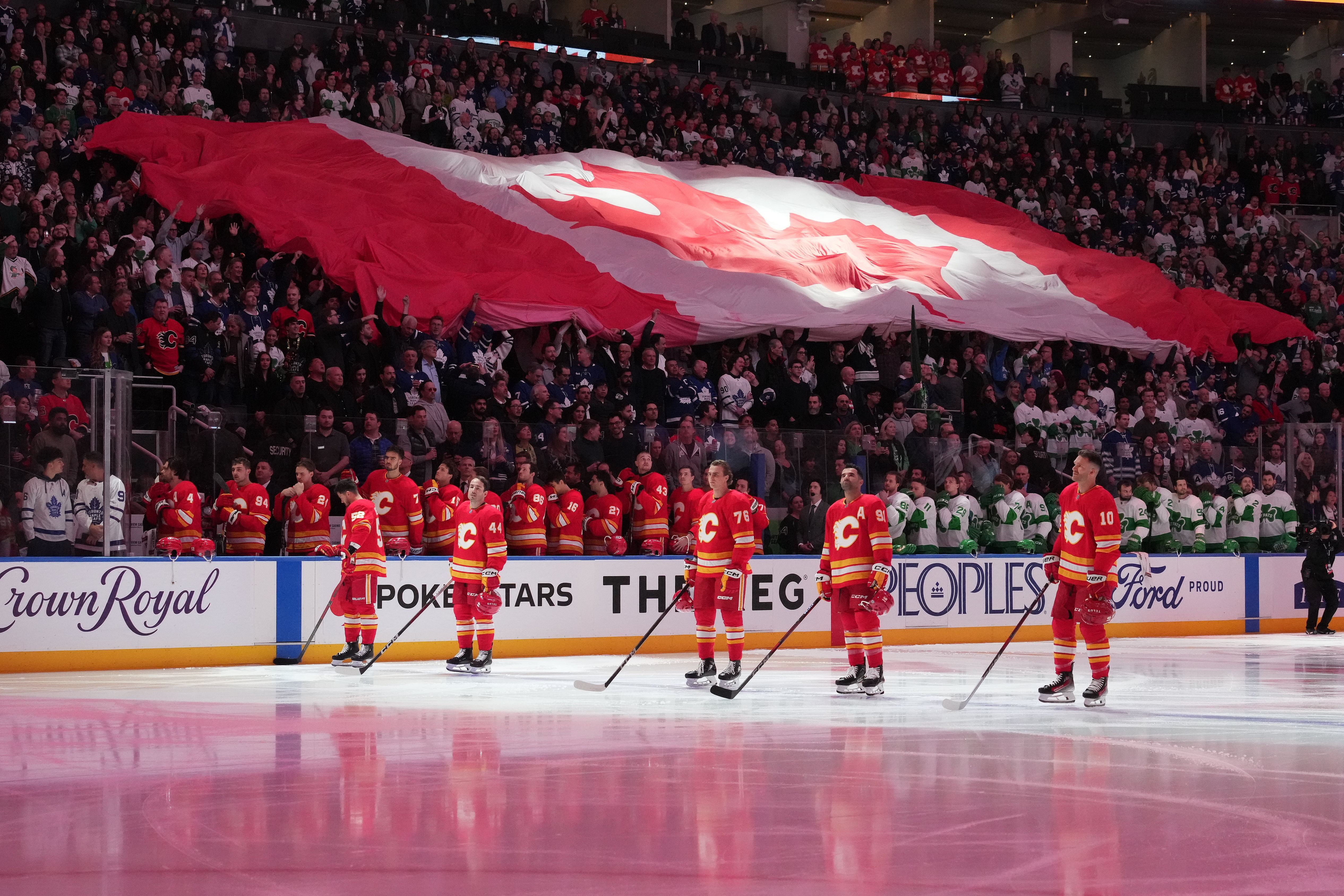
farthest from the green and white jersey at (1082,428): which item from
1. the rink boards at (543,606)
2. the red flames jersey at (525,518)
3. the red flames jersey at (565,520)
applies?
the red flames jersey at (525,518)

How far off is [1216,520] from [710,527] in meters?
10.6

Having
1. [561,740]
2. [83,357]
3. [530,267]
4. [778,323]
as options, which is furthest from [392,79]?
[561,740]

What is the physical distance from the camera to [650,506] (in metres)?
16.8

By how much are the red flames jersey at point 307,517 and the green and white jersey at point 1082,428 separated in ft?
31.8

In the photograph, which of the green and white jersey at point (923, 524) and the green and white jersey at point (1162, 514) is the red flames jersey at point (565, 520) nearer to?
the green and white jersey at point (923, 524)

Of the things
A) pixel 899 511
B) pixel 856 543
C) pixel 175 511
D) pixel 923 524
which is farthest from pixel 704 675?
pixel 923 524

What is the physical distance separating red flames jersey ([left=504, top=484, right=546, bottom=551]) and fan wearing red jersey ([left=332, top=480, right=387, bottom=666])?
7.60 ft

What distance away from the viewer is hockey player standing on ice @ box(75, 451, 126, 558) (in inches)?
531

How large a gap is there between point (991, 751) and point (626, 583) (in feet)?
27.7

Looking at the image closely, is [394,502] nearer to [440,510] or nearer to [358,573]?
[440,510]

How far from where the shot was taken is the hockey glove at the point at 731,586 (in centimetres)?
1198

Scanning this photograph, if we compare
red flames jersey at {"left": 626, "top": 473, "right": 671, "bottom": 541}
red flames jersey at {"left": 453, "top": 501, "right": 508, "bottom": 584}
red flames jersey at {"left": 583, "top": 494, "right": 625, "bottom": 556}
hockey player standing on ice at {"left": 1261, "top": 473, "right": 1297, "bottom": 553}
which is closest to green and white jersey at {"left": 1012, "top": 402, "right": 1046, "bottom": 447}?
hockey player standing on ice at {"left": 1261, "top": 473, "right": 1297, "bottom": 553}

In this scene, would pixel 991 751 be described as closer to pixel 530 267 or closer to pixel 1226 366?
pixel 530 267

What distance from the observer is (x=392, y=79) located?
2338cm
